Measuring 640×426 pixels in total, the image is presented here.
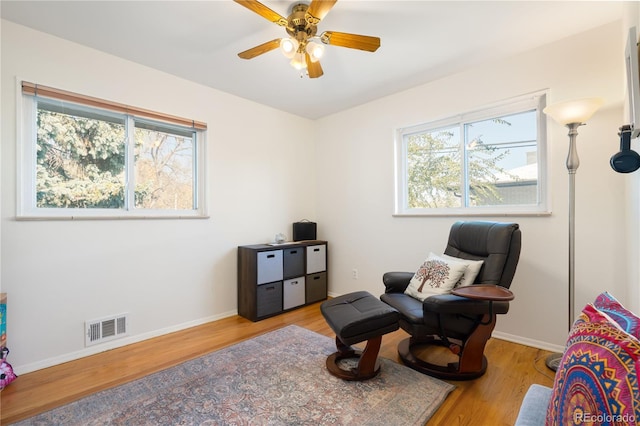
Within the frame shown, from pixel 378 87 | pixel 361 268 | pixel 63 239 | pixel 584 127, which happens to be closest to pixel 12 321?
pixel 63 239

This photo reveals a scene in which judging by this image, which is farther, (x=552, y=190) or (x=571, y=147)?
(x=552, y=190)

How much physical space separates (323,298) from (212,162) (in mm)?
2179

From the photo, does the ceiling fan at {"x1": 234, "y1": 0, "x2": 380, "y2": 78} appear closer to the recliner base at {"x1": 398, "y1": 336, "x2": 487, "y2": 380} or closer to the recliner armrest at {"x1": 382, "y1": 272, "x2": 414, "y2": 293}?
the recliner armrest at {"x1": 382, "y1": 272, "x2": 414, "y2": 293}

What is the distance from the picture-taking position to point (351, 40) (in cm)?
188

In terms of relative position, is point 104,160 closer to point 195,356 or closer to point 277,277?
point 195,356

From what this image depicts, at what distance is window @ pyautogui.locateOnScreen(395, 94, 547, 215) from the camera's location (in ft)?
8.09

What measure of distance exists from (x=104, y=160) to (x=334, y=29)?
2.21 meters

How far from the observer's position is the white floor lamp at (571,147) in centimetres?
190

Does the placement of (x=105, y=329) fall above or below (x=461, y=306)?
below

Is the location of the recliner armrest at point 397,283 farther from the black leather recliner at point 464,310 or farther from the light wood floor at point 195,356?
the light wood floor at point 195,356

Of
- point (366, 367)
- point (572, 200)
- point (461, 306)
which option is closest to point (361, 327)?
point (366, 367)

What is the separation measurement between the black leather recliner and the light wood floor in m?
0.13

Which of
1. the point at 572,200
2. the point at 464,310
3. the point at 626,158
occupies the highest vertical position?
the point at 626,158

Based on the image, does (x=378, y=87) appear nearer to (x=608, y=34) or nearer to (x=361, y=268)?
(x=608, y=34)
